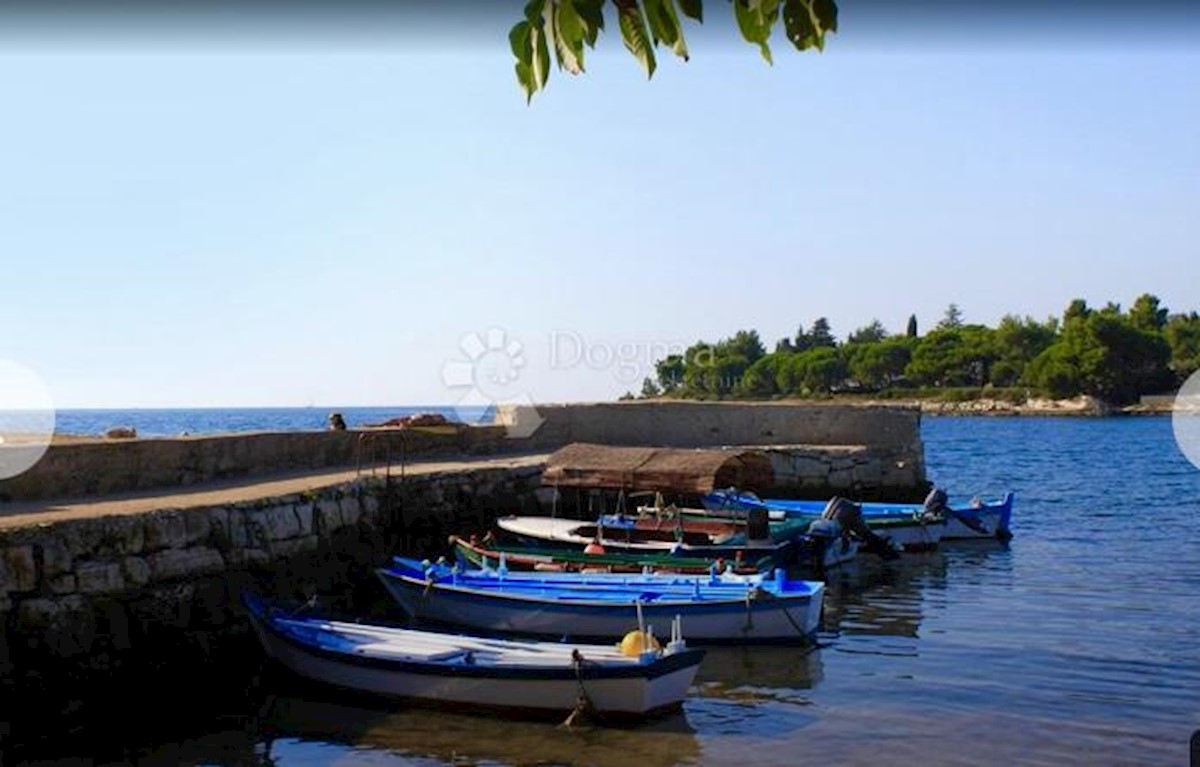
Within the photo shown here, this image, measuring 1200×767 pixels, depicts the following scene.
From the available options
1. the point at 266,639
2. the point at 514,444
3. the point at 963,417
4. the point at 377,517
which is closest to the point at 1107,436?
the point at 963,417

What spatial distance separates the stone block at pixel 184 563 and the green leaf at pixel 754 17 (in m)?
13.2

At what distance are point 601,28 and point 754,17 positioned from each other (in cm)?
33

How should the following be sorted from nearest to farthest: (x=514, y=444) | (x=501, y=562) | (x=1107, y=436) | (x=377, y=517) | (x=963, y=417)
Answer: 1. (x=501, y=562)
2. (x=377, y=517)
3. (x=514, y=444)
4. (x=1107, y=436)
5. (x=963, y=417)

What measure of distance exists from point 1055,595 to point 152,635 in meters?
14.4

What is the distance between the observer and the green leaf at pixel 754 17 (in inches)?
106

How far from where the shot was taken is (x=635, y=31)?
8.88ft

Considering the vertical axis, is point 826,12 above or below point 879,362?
below

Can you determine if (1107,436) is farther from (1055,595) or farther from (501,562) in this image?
(501,562)

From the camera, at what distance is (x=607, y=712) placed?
504 inches

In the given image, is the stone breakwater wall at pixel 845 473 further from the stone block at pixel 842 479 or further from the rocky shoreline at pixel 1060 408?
the rocky shoreline at pixel 1060 408

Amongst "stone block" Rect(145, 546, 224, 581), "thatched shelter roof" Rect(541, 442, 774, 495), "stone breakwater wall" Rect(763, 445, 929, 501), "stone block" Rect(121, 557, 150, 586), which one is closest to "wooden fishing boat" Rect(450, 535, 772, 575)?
"thatched shelter roof" Rect(541, 442, 774, 495)

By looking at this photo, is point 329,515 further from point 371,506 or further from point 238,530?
point 238,530

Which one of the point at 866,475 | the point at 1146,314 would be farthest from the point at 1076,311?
the point at 866,475

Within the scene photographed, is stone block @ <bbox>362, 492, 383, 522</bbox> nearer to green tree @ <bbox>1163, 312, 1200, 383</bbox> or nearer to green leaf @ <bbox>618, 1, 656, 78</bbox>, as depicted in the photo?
green leaf @ <bbox>618, 1, 656, 78</bbox>
